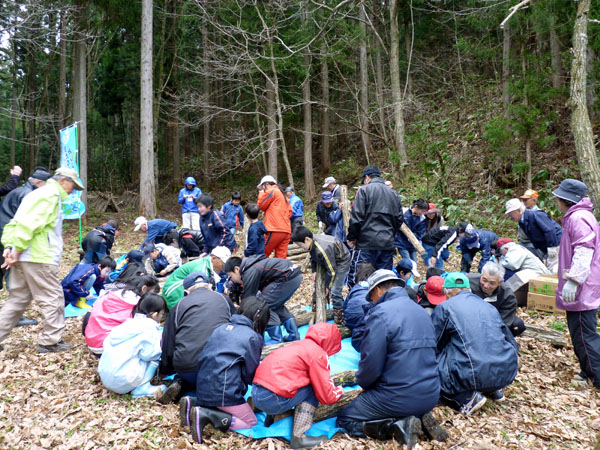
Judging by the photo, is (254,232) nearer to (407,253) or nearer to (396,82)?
A: (407,253)

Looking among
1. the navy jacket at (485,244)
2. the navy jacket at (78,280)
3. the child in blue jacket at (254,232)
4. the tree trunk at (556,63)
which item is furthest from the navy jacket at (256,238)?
the tree trunk at (556,63)

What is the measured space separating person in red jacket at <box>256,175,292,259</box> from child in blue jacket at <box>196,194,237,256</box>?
2.73ft

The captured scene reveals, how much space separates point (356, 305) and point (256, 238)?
246 cm

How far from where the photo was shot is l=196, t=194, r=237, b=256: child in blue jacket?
7711 mm

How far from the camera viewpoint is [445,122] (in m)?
17.2

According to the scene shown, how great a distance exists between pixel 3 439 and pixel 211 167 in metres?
21.5

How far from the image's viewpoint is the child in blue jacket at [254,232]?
6.90m

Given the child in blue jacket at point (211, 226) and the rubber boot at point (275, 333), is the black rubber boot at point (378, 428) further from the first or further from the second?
the child in blue jacket at point (211, 226)

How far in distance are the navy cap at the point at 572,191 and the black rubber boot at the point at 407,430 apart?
2759mm

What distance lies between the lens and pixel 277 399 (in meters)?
3.42

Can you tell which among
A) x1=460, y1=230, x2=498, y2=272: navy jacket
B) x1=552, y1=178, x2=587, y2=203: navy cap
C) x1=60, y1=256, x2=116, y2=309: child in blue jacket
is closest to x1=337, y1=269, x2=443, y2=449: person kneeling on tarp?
x1=552, y1=178, x2=587, y2=203: navy cap

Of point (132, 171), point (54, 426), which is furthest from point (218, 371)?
point (132, 171)

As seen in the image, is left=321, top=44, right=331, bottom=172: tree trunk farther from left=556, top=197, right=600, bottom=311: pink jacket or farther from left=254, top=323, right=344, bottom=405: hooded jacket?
left=254, top=323, right=344, bottom=405: hooded jacket

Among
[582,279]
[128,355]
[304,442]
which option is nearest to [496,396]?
[582,279]
